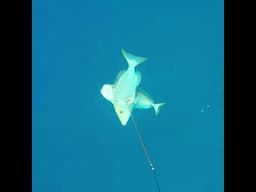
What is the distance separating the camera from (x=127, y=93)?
1453 millimetres

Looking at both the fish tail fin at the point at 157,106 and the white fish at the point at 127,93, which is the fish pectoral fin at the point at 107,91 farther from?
the fish tail fin at the point at 157,106

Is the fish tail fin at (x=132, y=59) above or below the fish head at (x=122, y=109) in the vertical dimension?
above

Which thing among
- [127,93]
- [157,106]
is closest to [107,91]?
[127,93]

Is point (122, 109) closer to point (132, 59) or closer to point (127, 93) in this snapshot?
point (127, 93)

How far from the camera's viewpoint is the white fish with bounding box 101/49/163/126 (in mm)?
1444

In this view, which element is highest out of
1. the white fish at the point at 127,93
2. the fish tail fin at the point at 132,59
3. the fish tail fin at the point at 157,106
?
the fish tail fin at the point at 132,59

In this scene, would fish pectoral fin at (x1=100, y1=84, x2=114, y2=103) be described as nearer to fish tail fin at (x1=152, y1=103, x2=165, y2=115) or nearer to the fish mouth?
the fish mouth

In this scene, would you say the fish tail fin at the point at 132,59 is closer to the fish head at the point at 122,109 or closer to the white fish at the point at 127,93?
the white fish at the point at 127,93

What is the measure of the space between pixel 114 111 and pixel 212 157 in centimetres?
45

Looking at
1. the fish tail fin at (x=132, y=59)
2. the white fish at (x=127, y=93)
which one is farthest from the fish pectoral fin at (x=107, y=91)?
the fish tail fin at (x=132, y=59)

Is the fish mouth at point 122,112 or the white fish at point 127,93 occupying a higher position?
the white fish at point 127,93

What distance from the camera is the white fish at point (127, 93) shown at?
1.44 m
